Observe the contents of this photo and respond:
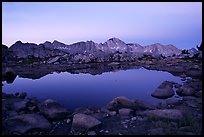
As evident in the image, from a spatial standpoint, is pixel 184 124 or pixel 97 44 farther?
pixel 97 44

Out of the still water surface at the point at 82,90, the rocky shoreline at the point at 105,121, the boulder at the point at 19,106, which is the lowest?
the still water surface at the point at 82,90

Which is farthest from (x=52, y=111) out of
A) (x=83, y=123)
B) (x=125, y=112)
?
(x=125, y=112)

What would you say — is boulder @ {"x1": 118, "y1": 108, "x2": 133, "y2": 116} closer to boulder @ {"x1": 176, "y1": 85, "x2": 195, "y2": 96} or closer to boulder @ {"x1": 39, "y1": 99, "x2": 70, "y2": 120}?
boulder @ {"x1": 39, "y1": 99, "x2": 70, "y2": 120}

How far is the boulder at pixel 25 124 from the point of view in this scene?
10.1 metres

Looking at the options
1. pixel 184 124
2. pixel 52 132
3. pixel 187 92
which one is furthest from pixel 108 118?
pixel 187 92

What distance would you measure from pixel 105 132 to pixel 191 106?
6.54 m

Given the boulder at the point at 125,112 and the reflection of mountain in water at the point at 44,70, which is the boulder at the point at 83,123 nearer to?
the boulder at the point at 125,112

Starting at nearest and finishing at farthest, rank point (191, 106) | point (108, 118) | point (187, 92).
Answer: point (108, 118) → point (191, 106) → point (187, 92)

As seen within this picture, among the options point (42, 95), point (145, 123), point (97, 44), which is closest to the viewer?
point (145, 123)

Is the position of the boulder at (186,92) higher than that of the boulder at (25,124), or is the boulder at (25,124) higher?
the boulder at (25,124)

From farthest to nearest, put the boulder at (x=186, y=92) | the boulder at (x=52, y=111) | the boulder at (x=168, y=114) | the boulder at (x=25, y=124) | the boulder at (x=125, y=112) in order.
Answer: the boulder at (x=186, y=92)
the boulder at (x=125, y=112)
the boulder at (x=52, y=111)
the boulder at (x=168, y=114)
the boulder at (x=25, y=124)

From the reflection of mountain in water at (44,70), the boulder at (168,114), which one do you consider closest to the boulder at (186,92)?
the boulder at (168,114)

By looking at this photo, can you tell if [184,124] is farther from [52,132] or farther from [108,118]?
[52,132]

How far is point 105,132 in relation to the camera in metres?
10.1
